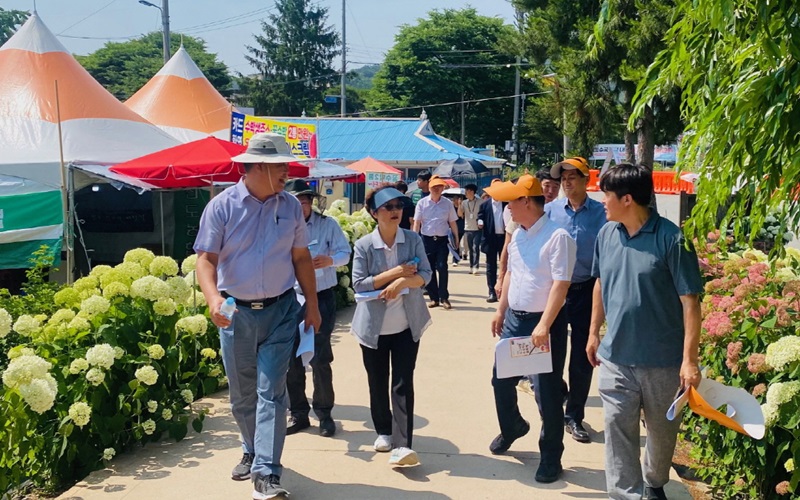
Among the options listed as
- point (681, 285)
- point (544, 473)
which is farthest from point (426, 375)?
point (681, 285)

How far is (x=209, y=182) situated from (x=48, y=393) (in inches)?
267

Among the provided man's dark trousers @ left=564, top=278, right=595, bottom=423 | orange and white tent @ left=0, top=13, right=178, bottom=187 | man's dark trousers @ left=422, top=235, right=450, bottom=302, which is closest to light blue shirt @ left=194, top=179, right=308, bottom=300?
man's dark trousers @ left=564, top=278, right=595, bottom=423

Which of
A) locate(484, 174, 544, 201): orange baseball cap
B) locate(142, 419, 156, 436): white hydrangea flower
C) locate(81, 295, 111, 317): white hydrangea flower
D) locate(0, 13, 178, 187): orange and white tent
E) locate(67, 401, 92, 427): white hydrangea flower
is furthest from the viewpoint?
locate(0, 13, 178, 187): orange and white tent

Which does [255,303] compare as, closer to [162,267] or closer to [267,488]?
[267,488]

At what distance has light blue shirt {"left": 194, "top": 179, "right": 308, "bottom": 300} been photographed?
405 cm

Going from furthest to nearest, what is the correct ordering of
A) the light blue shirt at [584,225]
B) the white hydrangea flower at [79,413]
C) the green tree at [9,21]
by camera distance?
the green tree at [9,21]
the light blue shirt at [584,225]
the white hydrangea flower at [79,413]

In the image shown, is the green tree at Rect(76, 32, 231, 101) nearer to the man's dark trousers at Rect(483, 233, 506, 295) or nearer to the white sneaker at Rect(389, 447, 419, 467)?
the man's dark trousers at Rect(483, 233, 506, 295)

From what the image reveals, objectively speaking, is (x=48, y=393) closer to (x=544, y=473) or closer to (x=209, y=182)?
(x=544, y=473)

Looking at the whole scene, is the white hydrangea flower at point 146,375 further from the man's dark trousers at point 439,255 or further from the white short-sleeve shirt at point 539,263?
the man's dark trousers at point 439,255

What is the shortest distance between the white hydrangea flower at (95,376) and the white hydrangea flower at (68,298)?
40.5 inches

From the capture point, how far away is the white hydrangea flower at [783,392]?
3352 mm

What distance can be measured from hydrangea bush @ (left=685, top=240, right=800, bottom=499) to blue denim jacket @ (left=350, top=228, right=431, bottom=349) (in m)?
1.69

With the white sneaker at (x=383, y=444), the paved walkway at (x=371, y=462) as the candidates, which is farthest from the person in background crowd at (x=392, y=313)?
the paved walkway at (x=371, y=462)

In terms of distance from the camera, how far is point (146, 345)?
487 cm
